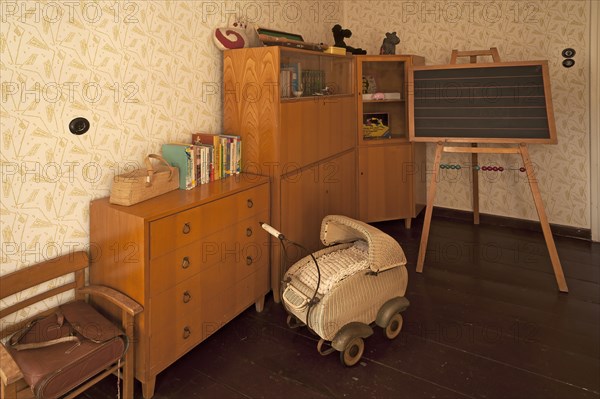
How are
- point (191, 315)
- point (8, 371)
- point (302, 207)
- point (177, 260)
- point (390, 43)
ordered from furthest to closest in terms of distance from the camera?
point (390, 43) → point (302, 207) → point (191, 315) → point (177, 260) → point (8, 371)

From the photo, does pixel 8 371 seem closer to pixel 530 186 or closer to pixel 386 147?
pixel 530 186

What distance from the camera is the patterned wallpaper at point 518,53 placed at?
3578mm

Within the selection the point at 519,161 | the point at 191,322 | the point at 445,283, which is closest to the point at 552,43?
the point at 519,161

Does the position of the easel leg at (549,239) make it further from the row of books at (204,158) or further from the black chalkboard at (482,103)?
the row of books at (204,158)

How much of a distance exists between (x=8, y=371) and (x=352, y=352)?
139 centimetres

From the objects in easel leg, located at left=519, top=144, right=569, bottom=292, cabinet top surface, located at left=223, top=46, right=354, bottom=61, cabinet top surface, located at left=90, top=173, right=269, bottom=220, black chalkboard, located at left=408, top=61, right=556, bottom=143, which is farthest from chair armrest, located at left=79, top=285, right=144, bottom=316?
easel leg, located at left=519, top=144, right=569, bottom=292

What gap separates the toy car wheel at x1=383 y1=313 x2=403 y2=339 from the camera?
7.37 ft

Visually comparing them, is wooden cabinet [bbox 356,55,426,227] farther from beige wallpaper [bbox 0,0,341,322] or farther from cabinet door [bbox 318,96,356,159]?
beige wallpaper [bbox 0,0,341,322]

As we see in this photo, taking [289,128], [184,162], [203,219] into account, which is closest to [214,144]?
[184,162]

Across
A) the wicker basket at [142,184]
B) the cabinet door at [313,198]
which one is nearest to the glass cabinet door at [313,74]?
the cabinet door at [313,198]

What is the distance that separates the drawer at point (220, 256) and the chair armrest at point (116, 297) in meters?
0.09

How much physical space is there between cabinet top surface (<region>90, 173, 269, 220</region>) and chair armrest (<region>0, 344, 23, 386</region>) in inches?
25.3

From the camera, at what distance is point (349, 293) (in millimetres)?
2096

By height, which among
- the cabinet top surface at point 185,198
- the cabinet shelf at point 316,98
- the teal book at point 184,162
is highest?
the cabinet shelf at point 316,98
